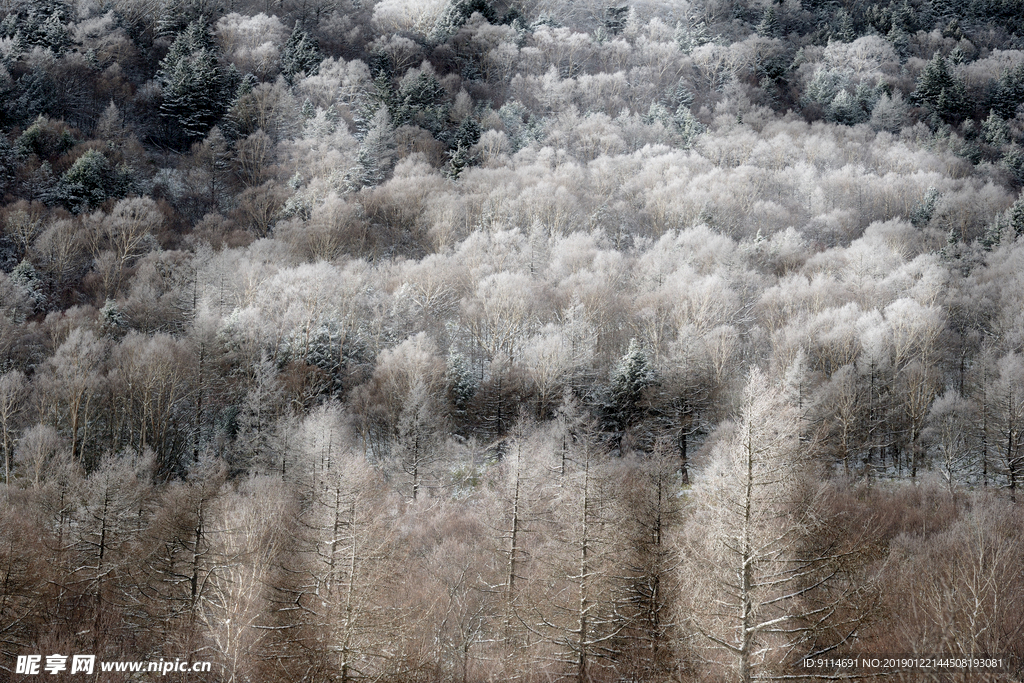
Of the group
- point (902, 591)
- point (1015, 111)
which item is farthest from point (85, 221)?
point (1015, 111)

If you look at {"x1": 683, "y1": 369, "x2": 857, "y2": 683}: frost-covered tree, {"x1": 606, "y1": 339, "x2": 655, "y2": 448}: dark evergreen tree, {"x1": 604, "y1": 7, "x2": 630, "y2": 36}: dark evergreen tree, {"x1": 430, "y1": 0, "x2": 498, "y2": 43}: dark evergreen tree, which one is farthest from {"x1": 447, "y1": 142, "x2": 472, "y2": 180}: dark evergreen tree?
{"x1": 683, "y1": 369, "x2": 857, "y2": 683}: frost-covered tree

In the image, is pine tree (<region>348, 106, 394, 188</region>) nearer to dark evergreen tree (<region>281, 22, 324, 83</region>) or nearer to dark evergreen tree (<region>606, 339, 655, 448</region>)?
dark evergreen tree (<region>281, 22, 324, 83</region>)

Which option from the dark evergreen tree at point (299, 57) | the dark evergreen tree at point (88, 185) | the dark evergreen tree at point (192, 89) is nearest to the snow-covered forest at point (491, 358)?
the dark evergreen tree at point (88, 185)

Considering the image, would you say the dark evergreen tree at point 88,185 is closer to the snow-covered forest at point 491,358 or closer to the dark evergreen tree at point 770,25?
the snow-covered forest at point 491,358

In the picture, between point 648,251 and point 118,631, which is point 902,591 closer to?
point 118,631

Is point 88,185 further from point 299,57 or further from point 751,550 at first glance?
point 751,550

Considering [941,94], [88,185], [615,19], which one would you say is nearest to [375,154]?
[88,185]

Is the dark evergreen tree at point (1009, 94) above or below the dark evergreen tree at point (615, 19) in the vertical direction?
below

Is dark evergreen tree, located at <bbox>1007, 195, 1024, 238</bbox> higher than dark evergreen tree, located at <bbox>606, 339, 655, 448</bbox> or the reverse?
higher
